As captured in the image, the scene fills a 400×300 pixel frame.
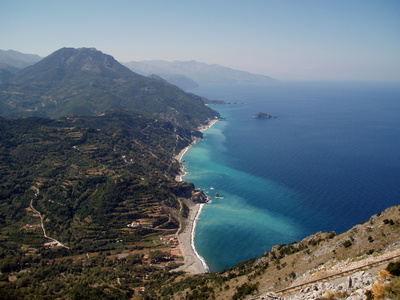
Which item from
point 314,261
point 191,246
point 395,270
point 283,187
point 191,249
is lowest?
point 191,249

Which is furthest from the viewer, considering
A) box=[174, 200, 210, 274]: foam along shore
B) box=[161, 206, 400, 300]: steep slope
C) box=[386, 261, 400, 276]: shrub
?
box=[174, 200, 210, 274]: foam along shore

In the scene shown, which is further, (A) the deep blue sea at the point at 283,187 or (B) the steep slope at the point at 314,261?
(A) the deep blue sea at the point at 283,187

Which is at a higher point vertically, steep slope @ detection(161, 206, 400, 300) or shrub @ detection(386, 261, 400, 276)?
shrub @ detection(386, 261, 400, 276)

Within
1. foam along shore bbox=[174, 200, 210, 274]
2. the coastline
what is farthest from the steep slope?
the coastline

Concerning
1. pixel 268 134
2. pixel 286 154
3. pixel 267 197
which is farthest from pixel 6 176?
pixel 268 134

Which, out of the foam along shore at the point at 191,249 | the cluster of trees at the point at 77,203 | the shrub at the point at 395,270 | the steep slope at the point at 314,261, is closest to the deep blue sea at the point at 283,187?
the foam along shore at the point at 191,249

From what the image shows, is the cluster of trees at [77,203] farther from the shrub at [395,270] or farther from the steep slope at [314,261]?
the shrub at [395,270]

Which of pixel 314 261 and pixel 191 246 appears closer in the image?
pixel 314 261

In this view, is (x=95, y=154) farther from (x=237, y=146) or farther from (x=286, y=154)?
(x=286, y=154)

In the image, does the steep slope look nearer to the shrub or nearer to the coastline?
the shrub

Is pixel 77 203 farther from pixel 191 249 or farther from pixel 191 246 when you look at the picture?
pixel 191 249

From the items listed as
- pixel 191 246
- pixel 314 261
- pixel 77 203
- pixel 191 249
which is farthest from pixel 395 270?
pixel 77 203
